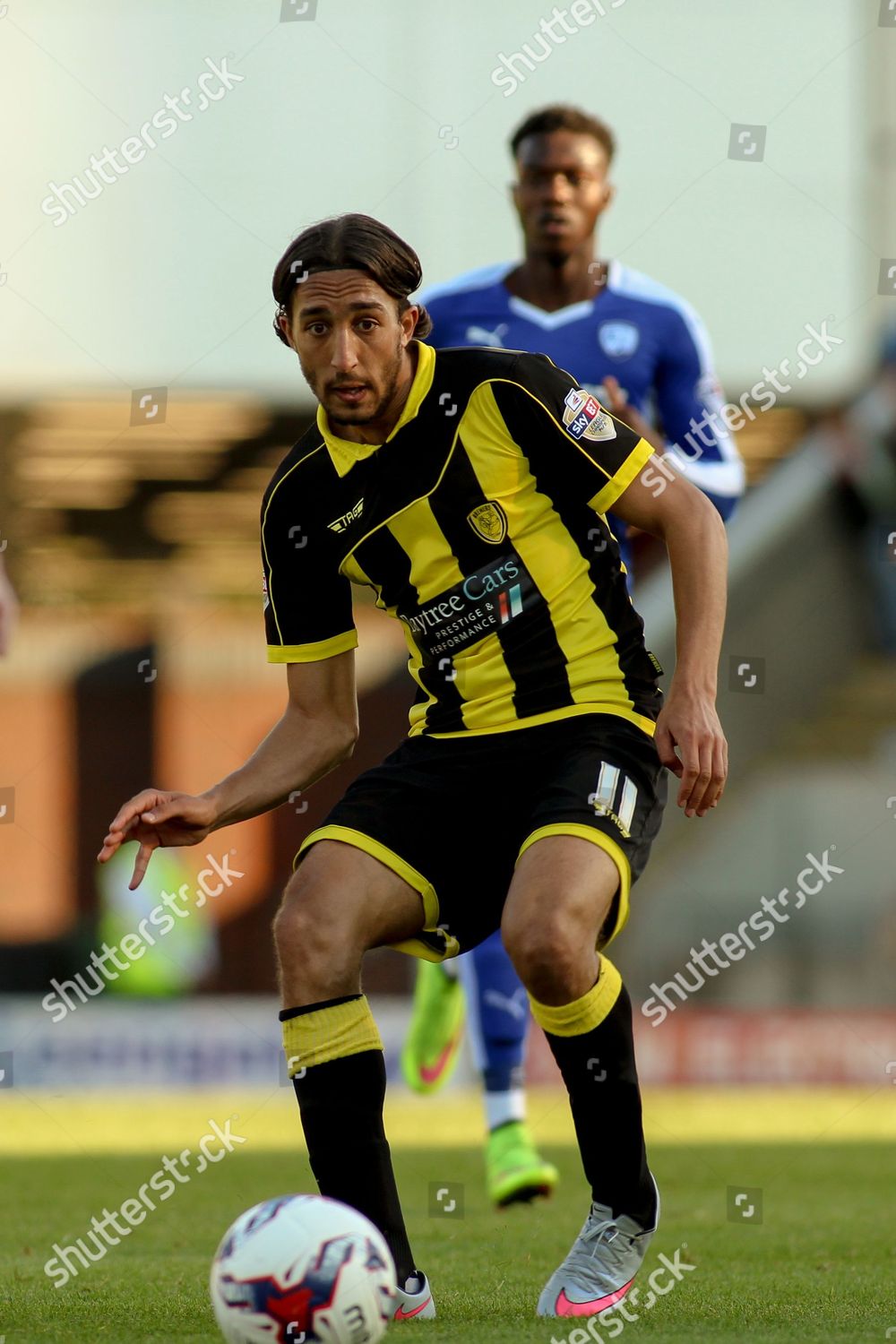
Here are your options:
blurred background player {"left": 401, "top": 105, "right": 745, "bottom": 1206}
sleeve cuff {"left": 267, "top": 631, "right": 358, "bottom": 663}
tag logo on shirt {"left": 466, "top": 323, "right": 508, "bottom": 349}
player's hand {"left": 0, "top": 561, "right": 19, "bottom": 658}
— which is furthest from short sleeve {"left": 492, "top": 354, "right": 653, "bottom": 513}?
tag logo on shirt {"left": 466, "top": 323, "right": 508, "bottom": 349}

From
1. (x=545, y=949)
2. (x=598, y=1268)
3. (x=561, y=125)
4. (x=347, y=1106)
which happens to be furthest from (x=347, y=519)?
(x=561, y=125)

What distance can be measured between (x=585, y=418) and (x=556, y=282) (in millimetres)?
1917

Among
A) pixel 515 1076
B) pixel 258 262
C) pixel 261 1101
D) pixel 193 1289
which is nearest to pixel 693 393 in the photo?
pixel 515 1076

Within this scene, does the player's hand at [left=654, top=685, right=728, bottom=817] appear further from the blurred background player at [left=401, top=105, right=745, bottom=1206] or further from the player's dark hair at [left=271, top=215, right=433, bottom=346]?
the blurred background player at [left=401, top=105, right=745, bottom=1206]

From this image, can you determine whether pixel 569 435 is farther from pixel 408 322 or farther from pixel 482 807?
pixel 482 807

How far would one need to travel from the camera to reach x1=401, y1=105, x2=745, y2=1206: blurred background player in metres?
5.27

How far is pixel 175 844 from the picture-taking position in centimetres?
354

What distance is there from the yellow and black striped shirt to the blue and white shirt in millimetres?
1657

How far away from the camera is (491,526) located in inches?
142

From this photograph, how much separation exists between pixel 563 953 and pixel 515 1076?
2223 millimetres

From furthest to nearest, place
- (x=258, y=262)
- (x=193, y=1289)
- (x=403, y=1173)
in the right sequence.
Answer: (x=258, y=262) < (x=403, y=1173) < (x=193, y=1289)

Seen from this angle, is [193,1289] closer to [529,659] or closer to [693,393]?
[529,659]

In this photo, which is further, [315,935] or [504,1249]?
[504,1249]

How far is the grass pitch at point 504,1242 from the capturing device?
323 centimetres
